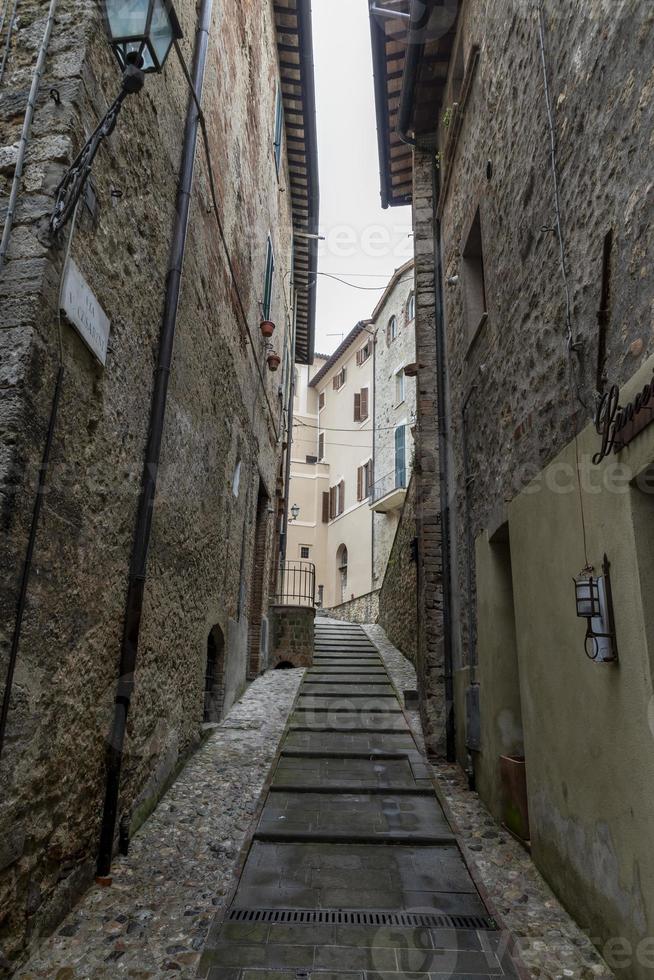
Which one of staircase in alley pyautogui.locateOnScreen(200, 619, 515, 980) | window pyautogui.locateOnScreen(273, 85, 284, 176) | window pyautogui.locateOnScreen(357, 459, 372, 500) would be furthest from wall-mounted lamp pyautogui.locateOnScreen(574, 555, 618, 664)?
window pyautogui.locateOnScreen(357, 459, 372, 500)

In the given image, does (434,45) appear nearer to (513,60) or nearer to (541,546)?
(513,60)

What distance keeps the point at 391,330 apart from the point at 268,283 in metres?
12.9

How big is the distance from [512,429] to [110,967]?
373 cm

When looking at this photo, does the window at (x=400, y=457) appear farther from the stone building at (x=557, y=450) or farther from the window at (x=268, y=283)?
the stone building at (x=557, y=450)

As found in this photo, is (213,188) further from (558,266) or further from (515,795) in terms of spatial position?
(515,795)

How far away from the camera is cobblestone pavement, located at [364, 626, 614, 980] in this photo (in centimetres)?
266

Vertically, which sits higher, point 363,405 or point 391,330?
point 391,330

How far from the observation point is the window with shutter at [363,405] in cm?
2315

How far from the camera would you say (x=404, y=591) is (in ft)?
37.0

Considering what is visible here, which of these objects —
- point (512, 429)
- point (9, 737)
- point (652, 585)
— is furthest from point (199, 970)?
point (512, 429)

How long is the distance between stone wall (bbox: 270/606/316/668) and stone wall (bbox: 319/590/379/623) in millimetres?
6232

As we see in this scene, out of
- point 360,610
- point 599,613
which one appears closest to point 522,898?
point 599,613

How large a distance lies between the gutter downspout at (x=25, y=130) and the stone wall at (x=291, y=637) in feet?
27.6

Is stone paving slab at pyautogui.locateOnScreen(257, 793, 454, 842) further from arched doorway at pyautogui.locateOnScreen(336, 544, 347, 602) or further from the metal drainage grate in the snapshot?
arched doorway at pyautogui.locateOnScreen(336, 544, 347, 602)
